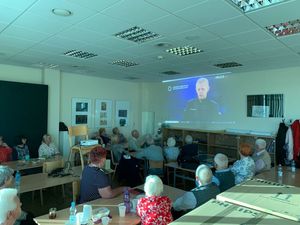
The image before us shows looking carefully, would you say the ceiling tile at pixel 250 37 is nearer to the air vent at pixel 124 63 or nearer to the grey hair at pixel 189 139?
the air vent at pixel 124 63

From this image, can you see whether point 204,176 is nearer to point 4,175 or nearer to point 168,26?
point 168,26

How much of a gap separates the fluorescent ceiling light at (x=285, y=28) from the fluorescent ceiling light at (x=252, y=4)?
0.77 meters

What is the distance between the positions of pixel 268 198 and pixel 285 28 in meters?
3.31

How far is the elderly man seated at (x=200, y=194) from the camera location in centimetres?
251

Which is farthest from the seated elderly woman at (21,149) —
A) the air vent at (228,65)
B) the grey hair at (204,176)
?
the air vent at (228,65)

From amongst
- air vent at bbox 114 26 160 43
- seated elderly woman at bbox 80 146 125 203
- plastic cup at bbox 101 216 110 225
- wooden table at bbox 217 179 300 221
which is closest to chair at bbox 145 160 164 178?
seated elderly woman at bbox 80 146 125 203

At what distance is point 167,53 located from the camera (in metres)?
4.85

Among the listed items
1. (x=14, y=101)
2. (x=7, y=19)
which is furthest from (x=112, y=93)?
(x=7, y=19)

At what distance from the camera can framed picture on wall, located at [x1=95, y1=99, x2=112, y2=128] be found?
327 inches

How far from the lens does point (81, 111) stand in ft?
25.9

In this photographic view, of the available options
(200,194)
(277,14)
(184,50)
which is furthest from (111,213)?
(184,50)

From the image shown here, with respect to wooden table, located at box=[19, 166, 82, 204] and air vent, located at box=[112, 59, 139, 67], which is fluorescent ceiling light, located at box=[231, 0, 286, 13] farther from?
air vent, located at box=[112, 59, 139, 67]

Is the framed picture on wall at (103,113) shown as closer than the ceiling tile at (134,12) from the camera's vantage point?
No

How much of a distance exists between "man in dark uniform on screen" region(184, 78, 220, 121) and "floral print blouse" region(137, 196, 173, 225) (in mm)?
5608
